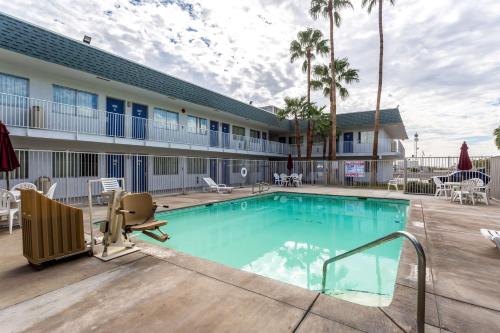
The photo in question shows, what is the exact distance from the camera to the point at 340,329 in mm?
2160

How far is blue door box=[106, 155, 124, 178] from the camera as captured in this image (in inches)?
498

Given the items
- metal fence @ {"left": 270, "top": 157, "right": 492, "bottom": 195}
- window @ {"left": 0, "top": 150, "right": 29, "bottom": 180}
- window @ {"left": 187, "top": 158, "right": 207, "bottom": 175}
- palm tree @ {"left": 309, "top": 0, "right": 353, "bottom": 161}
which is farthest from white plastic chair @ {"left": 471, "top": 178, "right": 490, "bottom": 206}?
window @ {"left": 0, "top": 150, "right": 29, "bottom": 180}

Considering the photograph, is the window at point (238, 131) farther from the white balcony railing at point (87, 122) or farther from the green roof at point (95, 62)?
the white balcony railing at point (87, 122)

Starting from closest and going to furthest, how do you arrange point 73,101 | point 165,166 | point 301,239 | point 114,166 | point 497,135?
point 301,239
point 73,101
point 114,166
point 165,166
point 497,135

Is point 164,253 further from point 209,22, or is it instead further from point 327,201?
point 209,22

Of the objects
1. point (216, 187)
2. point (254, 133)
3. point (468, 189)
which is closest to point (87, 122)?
point (216, 187)

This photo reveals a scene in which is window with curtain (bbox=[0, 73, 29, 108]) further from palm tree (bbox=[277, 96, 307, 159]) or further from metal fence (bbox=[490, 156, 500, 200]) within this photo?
metal fence (bbox=[490, 156, 500, 200])

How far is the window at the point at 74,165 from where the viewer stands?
35.6ft

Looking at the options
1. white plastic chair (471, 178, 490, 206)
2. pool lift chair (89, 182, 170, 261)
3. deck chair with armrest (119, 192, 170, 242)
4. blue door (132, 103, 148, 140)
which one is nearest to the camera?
pool lift chair (89, 182, 170, 261)

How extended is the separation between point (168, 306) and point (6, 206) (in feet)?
18.6

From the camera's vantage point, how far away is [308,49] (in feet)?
73.0

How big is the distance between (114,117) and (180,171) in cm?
531

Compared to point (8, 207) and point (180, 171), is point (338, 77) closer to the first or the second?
point (180, 171)

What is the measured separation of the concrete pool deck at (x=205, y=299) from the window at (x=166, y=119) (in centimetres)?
1148
